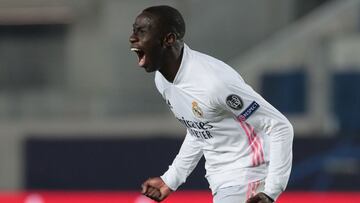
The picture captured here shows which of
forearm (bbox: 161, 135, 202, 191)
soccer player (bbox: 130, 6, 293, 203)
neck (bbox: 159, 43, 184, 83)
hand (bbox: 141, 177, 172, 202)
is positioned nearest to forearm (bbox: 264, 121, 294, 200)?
soccer player (bbox: 130, 6, 293, 203)

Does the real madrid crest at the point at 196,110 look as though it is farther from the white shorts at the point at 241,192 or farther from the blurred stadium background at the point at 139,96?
the blurred stadium background at the point at 139,96

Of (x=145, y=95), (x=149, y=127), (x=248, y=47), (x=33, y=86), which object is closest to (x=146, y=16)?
(x=149, y=127)

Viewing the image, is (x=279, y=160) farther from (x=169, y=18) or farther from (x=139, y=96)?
(x=139, y=96)

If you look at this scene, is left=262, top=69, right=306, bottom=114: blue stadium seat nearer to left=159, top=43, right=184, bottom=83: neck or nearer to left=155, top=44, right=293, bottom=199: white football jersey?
left=155, top=44, right=293, bottom=199: white football jersey

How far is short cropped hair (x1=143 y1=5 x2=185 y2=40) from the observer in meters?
4.46

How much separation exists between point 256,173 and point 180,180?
1.66 ft

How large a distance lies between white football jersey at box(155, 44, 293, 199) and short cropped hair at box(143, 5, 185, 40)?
126mm

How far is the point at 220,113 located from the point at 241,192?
347mm

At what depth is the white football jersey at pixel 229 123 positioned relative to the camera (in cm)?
436

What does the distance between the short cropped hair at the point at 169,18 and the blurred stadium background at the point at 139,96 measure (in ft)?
12.8

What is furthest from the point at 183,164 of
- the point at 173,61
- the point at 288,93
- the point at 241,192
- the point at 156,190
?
the point at 288,93

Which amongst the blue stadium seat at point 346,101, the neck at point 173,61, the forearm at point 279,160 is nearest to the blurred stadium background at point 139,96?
the blue stadium seat at point 346,101

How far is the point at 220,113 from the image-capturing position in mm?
4516

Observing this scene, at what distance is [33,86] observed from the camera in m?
19.1
